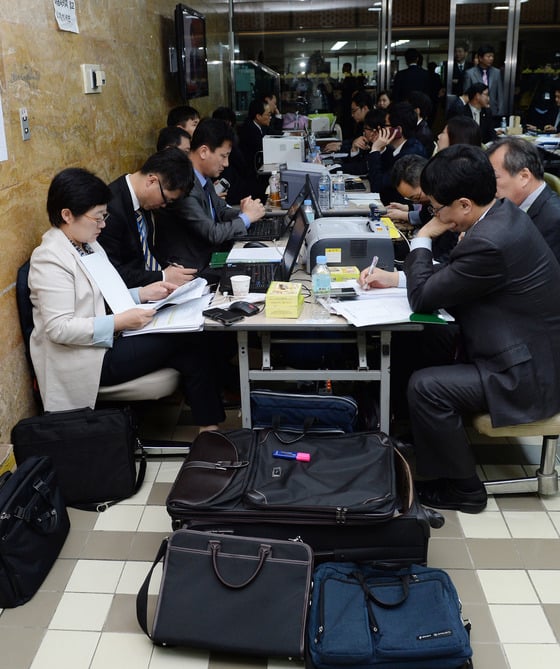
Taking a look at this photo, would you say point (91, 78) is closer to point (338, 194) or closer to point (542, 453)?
point (338, 194)

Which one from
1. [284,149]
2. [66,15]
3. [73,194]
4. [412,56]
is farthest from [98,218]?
[412,56]

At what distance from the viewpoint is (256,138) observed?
22.9 feet

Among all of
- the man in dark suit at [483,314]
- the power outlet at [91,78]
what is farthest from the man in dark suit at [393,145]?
the man in dark suit at [483,314]

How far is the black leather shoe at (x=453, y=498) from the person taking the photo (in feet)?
8.16

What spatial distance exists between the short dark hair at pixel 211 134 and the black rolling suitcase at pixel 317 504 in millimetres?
2070

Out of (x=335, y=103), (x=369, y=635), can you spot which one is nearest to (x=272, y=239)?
(x=369, y=635)

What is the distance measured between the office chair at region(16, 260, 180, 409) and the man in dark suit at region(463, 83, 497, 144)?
571 centimetres

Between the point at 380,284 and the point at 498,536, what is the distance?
998 millimetres

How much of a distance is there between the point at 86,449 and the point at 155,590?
1.96ft

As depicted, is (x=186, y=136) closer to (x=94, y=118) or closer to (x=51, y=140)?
(x=94, y=118)

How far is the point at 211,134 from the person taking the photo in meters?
3.73

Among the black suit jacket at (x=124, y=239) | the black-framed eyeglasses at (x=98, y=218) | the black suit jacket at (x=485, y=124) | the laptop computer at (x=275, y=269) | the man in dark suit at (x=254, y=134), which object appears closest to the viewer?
the black-framed eyeglasses at (x=98, y=218)

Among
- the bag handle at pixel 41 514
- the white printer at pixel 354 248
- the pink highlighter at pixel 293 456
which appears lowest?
the bag handle at pixel 41 514

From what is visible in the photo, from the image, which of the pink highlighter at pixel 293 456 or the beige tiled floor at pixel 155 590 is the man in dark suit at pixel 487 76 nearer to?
the beige tiled floor at pixel 155 590
